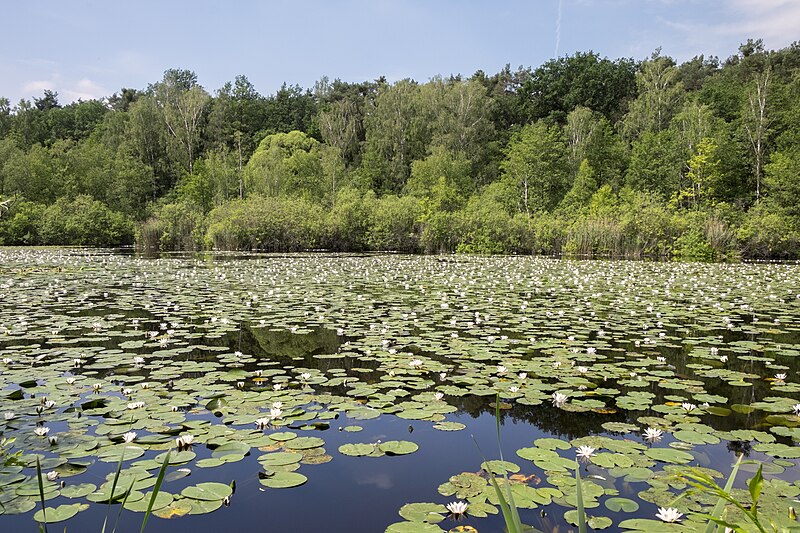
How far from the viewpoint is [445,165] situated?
46812 millimetres

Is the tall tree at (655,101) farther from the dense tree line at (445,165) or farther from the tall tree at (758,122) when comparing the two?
the tall tree at (758,122)

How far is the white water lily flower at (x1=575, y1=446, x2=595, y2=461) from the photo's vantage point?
314 cm

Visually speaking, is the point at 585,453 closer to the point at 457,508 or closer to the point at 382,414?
the point at 457,508

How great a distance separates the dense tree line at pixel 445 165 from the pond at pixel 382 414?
21755 millimetres

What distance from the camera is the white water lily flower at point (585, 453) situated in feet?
10.3

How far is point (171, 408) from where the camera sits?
13.3 ft

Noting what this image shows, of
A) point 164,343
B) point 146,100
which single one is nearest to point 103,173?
point 146,100

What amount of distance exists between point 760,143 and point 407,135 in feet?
99.9

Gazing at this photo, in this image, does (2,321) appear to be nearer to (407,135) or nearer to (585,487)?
→ (585,487)

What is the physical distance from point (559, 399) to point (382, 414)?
1404 millimetres

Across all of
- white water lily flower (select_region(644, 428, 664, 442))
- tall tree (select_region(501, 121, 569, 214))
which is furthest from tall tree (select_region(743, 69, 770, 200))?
white water lily flower (select_region(644, 428, 664, 442))

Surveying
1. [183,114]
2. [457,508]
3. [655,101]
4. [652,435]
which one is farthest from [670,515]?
[183,114]

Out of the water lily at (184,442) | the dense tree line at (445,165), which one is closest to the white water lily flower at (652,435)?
the water lily at (184,442)

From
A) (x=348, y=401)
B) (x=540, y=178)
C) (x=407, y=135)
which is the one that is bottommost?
(x=348, y=401)
